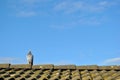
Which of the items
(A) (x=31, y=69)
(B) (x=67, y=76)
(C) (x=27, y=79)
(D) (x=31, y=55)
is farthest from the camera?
(D) (x=31, y=55)

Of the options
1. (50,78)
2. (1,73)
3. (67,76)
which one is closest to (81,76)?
(67,76)

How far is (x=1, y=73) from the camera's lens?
299 inches

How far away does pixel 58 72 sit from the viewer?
26.1 feet

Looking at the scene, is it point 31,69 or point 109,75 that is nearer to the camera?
point 109,75

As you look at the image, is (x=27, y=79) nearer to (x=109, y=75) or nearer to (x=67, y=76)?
(x=67, y=76)

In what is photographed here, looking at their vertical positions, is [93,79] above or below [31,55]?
below

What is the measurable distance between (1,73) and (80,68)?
255cm

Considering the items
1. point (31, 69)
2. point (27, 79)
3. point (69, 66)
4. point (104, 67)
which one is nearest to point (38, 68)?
point (31, 69)

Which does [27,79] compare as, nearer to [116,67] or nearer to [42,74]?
[42,74]

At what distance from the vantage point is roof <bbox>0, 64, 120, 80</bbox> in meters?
7.16

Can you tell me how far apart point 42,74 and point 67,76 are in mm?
820

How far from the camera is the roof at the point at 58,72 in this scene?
7159mm

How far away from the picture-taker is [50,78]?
7113 mm

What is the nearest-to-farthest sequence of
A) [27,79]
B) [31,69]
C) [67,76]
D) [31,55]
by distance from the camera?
[27,79]
[67,76]
[31,69]
[31,55]
